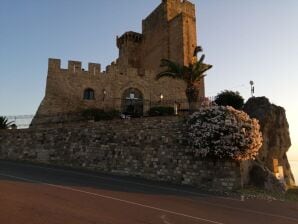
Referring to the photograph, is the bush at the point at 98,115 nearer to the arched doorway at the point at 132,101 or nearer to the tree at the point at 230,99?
the arched doorway at the point at 132,101

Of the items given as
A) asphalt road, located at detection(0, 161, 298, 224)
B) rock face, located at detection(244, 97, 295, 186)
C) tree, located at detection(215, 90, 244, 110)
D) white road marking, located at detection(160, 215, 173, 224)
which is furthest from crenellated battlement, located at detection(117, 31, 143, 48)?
white road marking, located at detection(160, 215, 173, 224)

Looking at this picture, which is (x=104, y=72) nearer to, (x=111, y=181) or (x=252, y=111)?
(x=252, y=111)

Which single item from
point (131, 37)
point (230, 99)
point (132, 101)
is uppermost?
point (131, 37)

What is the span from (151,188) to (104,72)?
1743cm

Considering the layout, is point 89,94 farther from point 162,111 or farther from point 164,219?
point 164,219

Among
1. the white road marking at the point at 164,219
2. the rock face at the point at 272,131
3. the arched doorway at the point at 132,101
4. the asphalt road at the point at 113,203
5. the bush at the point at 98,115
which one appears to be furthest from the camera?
the arched doorway at the point at 132,101

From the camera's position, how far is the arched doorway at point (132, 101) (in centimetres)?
3306

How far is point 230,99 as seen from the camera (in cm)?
2609

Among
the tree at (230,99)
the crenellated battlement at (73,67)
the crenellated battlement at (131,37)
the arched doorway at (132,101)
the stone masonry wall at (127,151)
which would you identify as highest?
the crenellated battlement at (131,37)

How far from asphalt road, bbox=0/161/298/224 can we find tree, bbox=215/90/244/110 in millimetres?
8712

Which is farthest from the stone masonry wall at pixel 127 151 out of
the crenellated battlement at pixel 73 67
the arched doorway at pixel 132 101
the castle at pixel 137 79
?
the arched doorway at pixel 132 101

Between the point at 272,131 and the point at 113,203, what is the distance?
18490mm

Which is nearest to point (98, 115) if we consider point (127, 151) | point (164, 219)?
point (127, 151)

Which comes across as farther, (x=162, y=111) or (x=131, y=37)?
(x=131, y=37)
